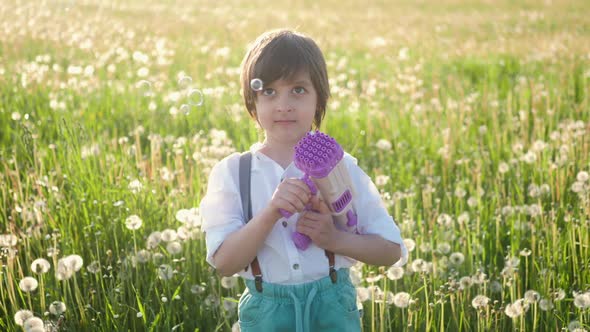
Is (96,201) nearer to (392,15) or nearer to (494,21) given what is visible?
(494,21)

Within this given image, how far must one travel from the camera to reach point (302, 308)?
2393mm

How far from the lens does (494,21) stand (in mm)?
16422

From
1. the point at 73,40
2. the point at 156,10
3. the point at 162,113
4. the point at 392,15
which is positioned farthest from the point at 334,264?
the point at 392,15

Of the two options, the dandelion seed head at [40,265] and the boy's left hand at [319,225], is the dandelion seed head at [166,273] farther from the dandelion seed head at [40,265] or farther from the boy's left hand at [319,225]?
the boy's left hand at [319,225]

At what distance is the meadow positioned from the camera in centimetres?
315

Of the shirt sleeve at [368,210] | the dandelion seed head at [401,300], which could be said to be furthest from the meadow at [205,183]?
the shirt sleeve at [368,210]

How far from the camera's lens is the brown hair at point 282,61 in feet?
7.96

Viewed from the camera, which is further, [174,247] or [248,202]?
[174,247]

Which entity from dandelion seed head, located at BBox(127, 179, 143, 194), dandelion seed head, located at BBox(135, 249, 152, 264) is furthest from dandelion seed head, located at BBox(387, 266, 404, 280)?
dandelion seed head, located at BBox(127, 179, 143, 194)

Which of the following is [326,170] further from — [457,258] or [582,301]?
[457,258]

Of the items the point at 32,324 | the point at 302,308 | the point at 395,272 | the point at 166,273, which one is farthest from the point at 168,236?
the point at 302,308

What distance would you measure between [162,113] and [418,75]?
3.67 meters

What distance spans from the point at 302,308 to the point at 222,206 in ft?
1.35

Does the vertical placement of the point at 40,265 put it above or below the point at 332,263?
below
